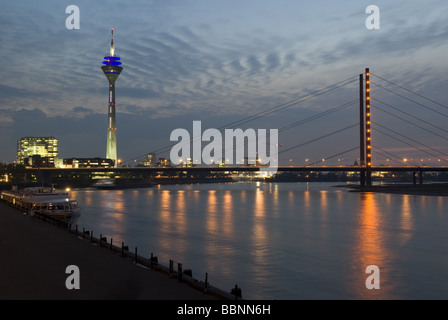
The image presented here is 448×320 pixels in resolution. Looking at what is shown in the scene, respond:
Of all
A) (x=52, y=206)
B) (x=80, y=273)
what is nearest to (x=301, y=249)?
(x=80, y=273)

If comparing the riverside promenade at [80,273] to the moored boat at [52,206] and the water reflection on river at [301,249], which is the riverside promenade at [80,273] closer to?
the water reflection on river at [301,249]

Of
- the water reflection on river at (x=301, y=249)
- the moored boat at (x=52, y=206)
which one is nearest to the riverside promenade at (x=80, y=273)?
the water reflection on river at (x=301, y=249)

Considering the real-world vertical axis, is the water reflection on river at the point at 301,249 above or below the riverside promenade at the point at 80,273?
below

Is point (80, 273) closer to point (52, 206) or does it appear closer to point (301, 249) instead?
point (301, 249)

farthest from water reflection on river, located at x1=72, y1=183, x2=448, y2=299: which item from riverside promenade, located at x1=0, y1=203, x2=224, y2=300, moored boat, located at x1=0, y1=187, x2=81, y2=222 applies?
riverside promenade, located at x1=0, y1=203, x2=224, y2=300

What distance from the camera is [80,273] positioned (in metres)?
17.9

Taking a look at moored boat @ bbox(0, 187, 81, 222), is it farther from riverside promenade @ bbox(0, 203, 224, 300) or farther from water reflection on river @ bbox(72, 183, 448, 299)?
riverside promenade @ bbox(0, 203, 224, 300)

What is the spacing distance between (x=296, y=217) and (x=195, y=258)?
1226 inches

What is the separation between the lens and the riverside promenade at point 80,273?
14.8 m

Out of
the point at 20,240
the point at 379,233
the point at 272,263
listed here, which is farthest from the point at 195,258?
the point at 379,233

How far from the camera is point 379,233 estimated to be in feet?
139

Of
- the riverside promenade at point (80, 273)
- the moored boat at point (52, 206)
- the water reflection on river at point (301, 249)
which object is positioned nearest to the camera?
the riverside promenade at point (80, 273)
